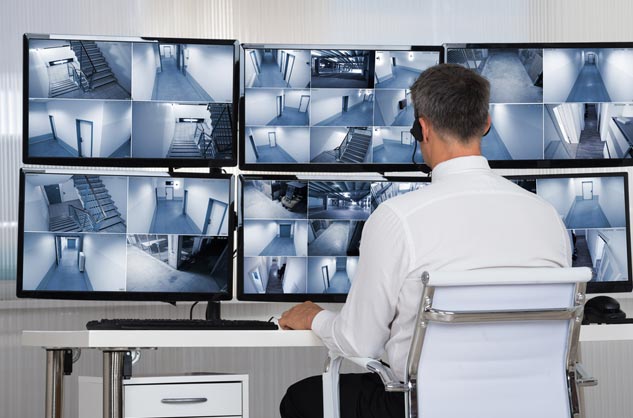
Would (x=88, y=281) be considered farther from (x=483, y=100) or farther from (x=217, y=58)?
(x=483, y=100)

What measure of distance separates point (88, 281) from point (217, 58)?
830mm

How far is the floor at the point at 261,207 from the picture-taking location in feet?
9.39

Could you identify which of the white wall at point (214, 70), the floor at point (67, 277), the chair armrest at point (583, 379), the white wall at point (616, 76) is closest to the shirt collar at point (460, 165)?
the chair armrest at point (583, 379)

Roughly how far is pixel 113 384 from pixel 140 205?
647 mm

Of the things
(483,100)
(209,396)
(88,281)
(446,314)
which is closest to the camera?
(446,314)

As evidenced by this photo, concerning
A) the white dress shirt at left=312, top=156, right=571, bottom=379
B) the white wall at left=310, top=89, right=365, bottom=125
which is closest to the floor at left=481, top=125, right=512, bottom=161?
the white wall at left=310, top=89, right=365, bottom=125

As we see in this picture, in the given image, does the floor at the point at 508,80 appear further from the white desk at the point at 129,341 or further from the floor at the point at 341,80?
the white desk at the point at 129,341

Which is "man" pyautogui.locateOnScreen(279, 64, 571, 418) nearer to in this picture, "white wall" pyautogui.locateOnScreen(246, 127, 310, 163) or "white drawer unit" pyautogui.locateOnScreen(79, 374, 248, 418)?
"white drawer unit" pyautogui.locateOnScreen(79, 374, 248, 418)

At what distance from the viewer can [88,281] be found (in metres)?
2.79

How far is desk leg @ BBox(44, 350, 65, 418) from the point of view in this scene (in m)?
2.47

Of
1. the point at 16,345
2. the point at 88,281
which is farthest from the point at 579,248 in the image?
the point at 16,345

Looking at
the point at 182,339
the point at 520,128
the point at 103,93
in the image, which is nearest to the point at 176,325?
the point at 182,339

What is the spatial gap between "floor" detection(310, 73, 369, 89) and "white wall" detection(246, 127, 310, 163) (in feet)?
0.54

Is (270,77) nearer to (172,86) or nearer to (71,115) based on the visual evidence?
(172,86)
